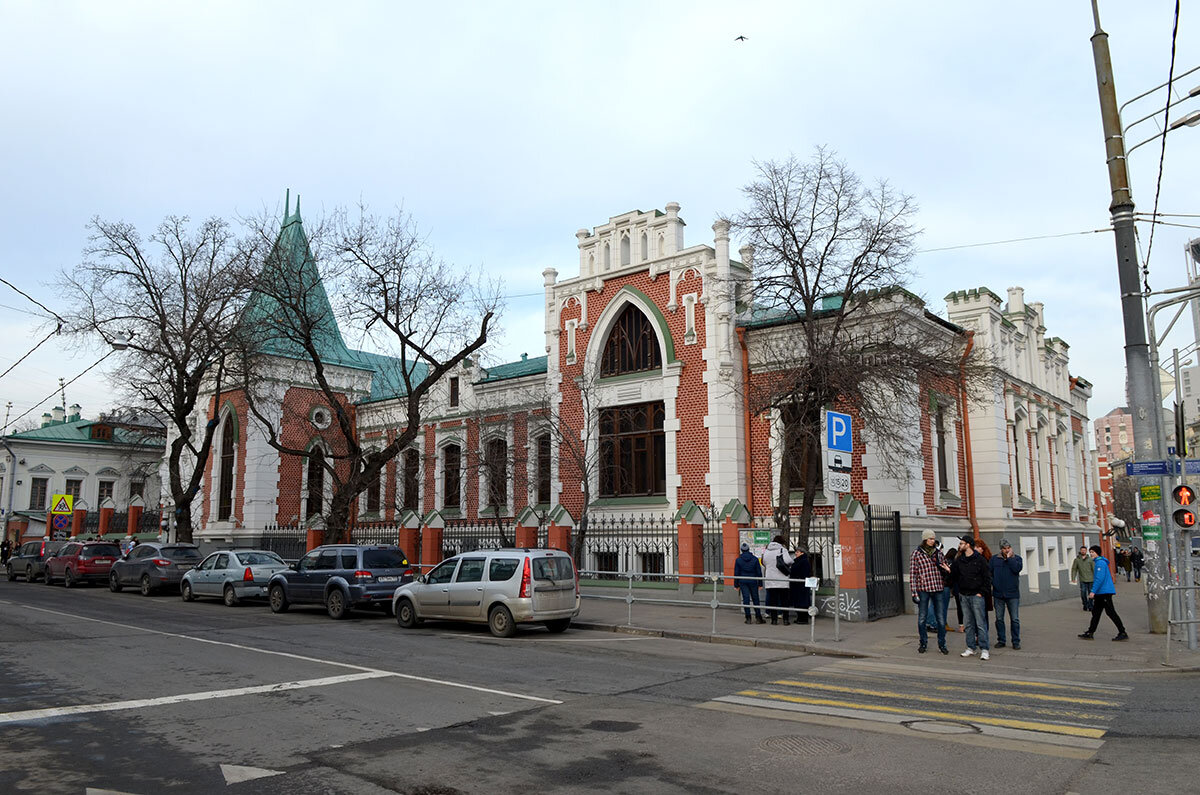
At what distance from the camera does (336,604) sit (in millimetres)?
19516

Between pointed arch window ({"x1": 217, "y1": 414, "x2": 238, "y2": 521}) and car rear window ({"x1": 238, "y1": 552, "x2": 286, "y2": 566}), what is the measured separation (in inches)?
587

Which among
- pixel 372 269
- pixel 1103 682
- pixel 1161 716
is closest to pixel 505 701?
pixel 1161 716

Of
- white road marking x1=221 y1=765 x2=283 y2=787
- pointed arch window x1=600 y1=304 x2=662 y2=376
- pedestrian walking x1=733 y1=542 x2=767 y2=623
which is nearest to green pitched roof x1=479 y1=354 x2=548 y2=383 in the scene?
pointed arch window x1=600 y1=304 x2=662 y2=376

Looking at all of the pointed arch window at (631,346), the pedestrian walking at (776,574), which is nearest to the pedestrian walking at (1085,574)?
the pedestrian walking at (776,574)

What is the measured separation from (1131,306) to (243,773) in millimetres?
15756

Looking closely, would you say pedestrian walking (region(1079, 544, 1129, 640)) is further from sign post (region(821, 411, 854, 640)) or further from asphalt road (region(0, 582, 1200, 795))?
sign post (region(821, 411, 854, 640))

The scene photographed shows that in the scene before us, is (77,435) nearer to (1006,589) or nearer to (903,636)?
(903,636)

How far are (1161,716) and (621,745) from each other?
18.9ft

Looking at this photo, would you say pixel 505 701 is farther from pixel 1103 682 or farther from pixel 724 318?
pixel 724 318

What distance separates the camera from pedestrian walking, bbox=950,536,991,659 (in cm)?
1362

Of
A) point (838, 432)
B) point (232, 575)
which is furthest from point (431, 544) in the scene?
point (838, 432)

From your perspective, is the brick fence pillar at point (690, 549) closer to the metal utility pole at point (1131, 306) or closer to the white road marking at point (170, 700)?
the metal utility pole at point (1131, 306)

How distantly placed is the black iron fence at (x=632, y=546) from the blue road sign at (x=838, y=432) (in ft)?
24.1

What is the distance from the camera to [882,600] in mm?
18844
